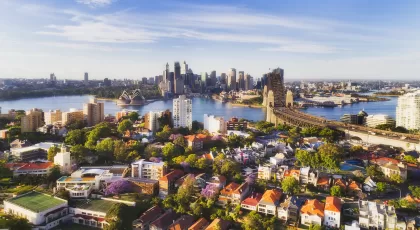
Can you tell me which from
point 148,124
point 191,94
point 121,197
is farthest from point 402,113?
point 191,94

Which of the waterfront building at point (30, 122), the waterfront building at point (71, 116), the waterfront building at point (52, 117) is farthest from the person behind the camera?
the waterfront building at point (52, 117)

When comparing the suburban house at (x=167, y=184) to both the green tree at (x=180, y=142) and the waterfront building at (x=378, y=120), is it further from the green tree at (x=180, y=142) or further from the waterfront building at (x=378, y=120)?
the waterfront building at (x=378, y=120)

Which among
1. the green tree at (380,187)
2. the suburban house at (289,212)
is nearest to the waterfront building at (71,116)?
the suburban house at (289,212)

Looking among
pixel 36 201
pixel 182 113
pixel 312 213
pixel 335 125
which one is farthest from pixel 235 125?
pixel 36 201

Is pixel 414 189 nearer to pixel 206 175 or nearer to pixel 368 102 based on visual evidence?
pixel 206 175

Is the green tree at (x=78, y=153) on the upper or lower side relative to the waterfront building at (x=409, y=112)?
lower

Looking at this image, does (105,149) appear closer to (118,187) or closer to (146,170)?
(146,170)
